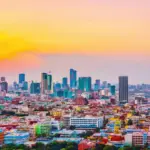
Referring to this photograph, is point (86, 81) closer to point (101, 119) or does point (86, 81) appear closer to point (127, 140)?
point (101, 119)

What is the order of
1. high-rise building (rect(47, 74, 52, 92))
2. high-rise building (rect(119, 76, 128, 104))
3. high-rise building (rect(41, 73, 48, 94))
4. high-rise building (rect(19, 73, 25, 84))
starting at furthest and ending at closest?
high-rise building (rect(19, 73, 25, 84)) → high-rise building (rect(47, 74, 52, 92)) → high-rise building (rect(41, 73, 48, 94)) → high-rise building (rect(119, 76, 128, 104))

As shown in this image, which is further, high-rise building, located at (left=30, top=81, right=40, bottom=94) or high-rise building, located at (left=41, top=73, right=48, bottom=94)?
high-rise building, located at (left=30, top=81, right=40, bottom=94)

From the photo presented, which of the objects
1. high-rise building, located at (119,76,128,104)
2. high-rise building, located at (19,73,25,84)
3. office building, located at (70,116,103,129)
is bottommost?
office building, located at (70,116,103,129)

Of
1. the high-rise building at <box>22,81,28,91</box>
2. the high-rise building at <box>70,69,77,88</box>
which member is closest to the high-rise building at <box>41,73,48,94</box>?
the high-rise building at <box>22,81,28,91</box>

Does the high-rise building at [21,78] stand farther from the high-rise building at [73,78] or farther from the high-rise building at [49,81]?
the high-rise building at [49,81]

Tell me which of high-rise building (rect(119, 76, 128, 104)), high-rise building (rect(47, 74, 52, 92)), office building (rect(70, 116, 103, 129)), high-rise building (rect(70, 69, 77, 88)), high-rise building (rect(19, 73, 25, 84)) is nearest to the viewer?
office building (rect(70, 116, 103, 129))

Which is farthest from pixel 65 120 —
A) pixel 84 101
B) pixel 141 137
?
pixel 84 101

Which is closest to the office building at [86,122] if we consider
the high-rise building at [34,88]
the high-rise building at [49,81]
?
the high-rise building at [49,81]

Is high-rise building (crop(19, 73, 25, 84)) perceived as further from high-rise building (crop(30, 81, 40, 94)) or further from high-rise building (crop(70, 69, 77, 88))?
high-rise building (crop(30, 81, 40, 94))
